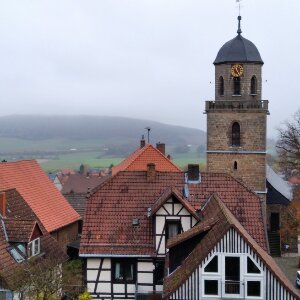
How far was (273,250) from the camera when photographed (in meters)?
48.6

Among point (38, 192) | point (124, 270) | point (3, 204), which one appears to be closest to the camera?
point (124, 270)

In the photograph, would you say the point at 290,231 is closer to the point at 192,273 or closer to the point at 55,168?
the point at 192,273

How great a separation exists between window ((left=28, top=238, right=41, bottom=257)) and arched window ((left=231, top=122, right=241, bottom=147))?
1989cm

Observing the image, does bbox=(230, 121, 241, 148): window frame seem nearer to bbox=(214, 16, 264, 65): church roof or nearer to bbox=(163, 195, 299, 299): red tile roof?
bbox=(214, 16, 264, 65): church roof

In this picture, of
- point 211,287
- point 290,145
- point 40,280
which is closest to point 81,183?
point 290,145

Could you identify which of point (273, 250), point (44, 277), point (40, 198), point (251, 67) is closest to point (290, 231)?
point (273, 250)

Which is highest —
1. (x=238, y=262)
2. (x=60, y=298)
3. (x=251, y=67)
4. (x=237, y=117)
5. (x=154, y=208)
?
(x=251, y=67)

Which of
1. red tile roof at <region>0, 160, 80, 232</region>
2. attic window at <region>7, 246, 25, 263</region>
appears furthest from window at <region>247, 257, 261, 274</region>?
red tile roof at <region>0, 160, 80, 232</region>

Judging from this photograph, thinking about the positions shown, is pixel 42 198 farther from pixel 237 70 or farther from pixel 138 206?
pixel 237 70

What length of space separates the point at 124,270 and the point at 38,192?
10.9m

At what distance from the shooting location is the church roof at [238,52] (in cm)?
4353

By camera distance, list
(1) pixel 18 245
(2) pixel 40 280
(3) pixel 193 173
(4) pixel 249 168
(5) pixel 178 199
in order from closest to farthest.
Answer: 1. (2) pixel 40 280
2. (1) pixel 18 245
3. (5) pixel 178 199
4. (3) pixel 193 173
5. (4) pixel 249 168

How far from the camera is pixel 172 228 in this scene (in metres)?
28.4

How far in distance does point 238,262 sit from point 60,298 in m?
8.58
